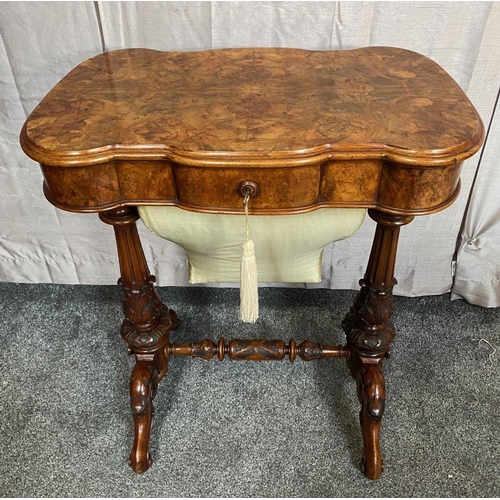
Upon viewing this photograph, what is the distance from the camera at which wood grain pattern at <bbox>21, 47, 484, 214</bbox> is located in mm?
812

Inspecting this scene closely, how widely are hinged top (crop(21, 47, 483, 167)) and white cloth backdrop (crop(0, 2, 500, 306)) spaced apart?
0.11m

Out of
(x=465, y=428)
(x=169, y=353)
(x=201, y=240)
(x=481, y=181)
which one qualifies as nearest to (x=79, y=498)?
(x=169, y=353)

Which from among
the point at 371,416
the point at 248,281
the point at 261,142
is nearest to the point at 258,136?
the point at 261,142

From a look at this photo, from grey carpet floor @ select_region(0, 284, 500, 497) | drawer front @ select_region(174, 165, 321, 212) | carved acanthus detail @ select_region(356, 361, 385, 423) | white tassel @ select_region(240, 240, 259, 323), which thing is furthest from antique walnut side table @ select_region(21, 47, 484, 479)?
grey carpet floor @ select_region(0, 284, 500, 497)

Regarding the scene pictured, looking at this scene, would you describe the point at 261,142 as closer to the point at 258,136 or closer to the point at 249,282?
the point at 258,136

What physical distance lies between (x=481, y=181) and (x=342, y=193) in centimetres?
69

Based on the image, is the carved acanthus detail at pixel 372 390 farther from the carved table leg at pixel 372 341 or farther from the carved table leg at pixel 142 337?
the carved table leg at pixel 142 337

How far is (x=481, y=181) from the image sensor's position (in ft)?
4.57

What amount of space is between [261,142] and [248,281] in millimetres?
277

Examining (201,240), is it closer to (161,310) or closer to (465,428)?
(161,310)

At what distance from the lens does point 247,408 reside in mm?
1348

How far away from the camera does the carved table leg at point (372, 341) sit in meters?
1.13

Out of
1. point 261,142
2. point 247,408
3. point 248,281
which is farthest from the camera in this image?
point 247,408

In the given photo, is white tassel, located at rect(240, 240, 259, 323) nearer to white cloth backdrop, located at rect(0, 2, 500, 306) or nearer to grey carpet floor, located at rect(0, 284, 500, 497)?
grey carpet floor, located at rect(0, 284, 500, 497)
